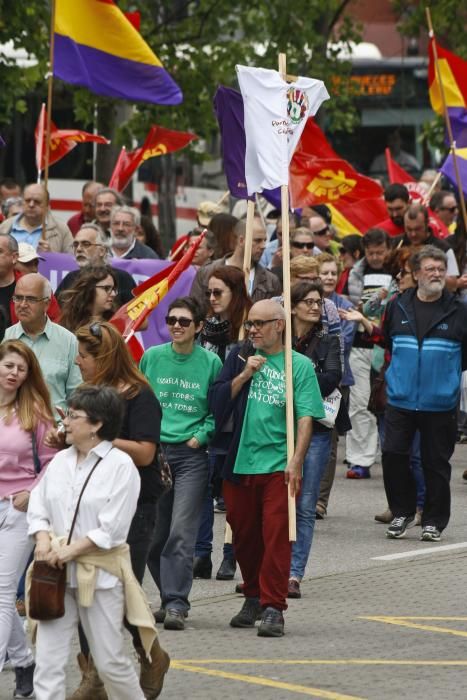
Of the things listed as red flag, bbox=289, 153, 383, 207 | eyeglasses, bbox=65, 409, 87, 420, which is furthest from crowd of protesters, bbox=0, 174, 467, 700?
red flag, bbox=289, 153, 383, 207

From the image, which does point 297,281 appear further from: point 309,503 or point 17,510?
point 17,510

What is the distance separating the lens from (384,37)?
43.9 metres

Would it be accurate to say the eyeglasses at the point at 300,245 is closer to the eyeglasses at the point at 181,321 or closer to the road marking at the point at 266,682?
the eyeglasses at the point at 181,321

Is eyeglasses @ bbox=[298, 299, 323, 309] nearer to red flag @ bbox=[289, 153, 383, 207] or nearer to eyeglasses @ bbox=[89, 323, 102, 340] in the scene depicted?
eyeglasses @ bbox=[89, 323, 102, 340]

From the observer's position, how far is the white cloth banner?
10625 mm

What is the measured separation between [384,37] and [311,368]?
3561cm

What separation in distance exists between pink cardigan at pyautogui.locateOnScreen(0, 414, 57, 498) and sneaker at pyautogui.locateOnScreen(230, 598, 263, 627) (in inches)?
69.7

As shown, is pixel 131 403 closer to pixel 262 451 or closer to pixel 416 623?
pixel 262 451

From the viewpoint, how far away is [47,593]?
682cm

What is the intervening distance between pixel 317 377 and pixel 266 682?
3114 millimetres

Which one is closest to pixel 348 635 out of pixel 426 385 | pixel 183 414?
pixel 183 414

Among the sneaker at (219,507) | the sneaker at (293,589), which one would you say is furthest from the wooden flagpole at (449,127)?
the sneaker at (293,589)

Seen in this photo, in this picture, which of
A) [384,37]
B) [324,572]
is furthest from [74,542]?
[384,37]

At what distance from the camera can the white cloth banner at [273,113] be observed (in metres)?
10.6
